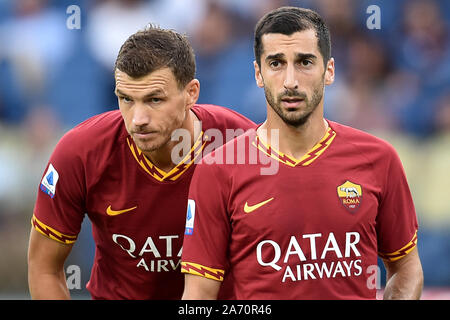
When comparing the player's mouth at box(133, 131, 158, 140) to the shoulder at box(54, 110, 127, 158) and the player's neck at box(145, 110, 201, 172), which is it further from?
the shoulder at box(54, 110, 127, 158)

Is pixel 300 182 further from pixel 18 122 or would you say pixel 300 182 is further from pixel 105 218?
pixel 18 122

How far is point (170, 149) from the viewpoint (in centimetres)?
420

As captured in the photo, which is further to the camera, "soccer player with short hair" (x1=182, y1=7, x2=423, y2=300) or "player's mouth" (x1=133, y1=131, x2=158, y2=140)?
"player's mouth" (x1=133, y1=131, x2=158, y2=140)

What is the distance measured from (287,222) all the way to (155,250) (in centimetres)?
90

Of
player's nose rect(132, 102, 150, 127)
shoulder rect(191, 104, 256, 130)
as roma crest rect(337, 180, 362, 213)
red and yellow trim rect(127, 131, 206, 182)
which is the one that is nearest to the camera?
as roma crest rect(337, 180, 362, 213)

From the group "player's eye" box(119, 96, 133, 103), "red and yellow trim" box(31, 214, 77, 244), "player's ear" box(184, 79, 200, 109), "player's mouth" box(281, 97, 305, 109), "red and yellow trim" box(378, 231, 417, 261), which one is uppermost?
"player's ear" box(184, 79, 200, 109)

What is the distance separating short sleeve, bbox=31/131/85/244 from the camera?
4.13m

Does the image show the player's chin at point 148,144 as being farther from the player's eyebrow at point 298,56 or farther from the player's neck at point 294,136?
the player's eyebrow at point 298,56

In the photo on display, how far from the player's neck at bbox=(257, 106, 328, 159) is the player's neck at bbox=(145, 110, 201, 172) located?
0.51 meters

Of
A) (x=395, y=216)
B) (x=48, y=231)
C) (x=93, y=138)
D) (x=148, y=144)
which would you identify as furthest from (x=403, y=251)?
(x=48, y=231)

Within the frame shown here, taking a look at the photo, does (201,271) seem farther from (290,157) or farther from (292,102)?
(292,102)

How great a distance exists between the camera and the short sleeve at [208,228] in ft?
12.0

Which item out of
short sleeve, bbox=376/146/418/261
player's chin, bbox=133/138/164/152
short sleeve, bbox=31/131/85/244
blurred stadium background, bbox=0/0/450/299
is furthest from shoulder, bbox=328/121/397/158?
blurred stadium background, bbox=0/0/450/299
